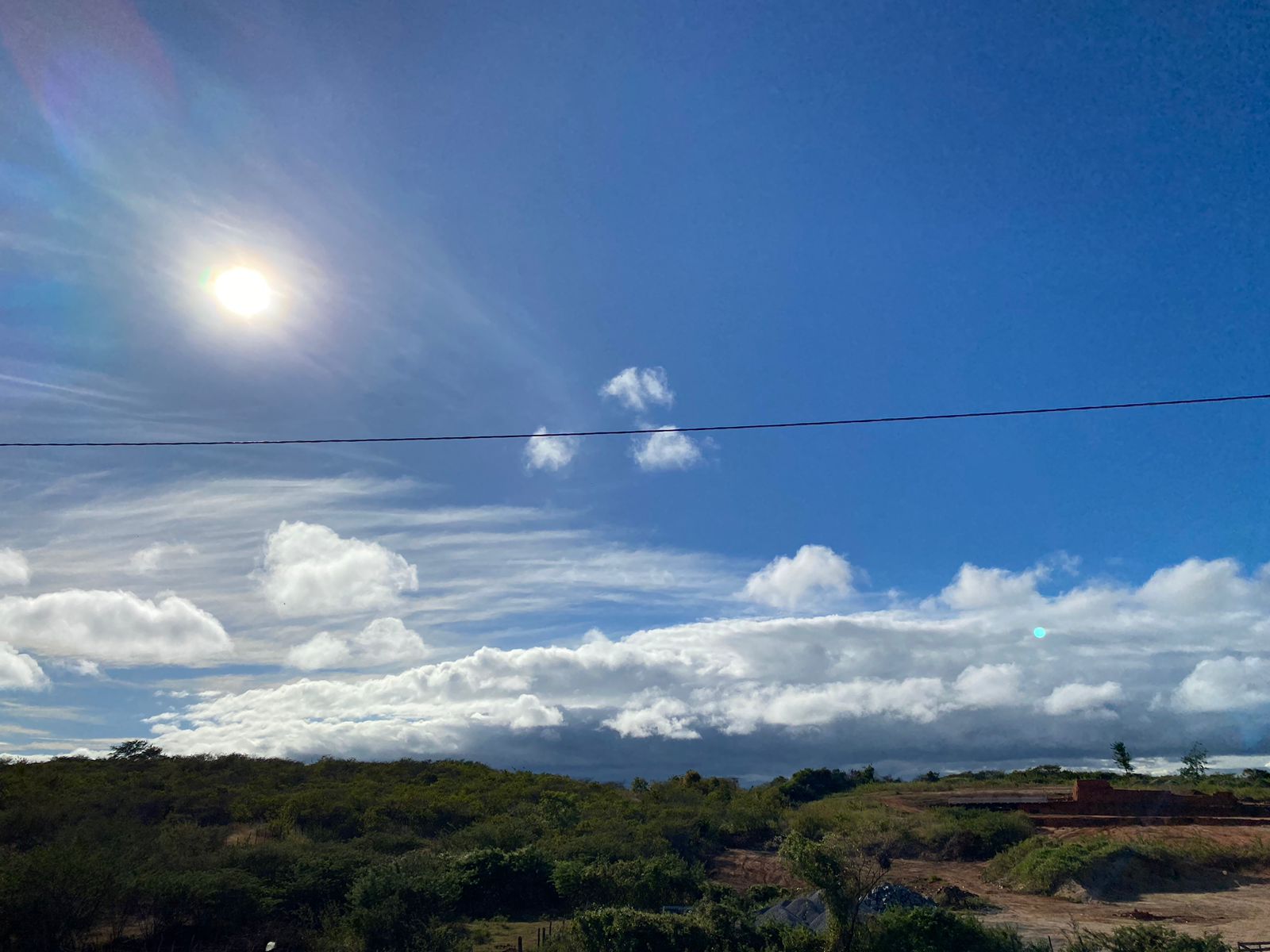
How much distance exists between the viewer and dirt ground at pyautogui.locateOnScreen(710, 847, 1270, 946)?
953 inches

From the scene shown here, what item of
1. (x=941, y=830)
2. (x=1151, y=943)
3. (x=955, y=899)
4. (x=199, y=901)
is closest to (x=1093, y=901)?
(x=955, y=899)

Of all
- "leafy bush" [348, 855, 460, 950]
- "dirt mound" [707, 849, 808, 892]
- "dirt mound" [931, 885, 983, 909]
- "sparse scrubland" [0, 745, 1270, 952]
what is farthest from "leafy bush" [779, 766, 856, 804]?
"leafy bush" [348, 855, 460, 950]

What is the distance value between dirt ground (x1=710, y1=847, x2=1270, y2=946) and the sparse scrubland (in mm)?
1302

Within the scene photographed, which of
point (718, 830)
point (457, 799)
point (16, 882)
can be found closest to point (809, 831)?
point (718, 830)

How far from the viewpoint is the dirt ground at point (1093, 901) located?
24.2 metres

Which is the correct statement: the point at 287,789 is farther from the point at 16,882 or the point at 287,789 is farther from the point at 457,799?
the point at 16,882

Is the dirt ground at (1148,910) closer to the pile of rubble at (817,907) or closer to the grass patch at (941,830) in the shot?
the pile of rubble at (817,907)

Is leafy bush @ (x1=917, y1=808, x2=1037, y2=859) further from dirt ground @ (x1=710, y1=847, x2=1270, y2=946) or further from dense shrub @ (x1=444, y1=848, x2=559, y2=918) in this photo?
dense shrub @ (x1=444, y1=848, x2=559, y2=918)

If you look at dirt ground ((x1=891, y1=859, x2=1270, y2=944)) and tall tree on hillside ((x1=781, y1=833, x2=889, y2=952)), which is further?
dirt ground ((x1=891, y1=859, x2=1270, y2=944))

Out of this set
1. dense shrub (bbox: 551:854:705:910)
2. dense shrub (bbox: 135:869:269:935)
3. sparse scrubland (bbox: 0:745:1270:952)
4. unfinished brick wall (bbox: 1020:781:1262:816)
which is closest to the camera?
sparse scrubland (bbox: 0:745:1270:952)

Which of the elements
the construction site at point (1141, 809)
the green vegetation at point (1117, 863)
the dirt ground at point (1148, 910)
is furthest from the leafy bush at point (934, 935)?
the construction site at point (1141, 809)

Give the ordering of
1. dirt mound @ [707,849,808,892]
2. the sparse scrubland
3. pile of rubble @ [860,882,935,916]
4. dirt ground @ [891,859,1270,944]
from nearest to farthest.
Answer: the sparse scrubland → pile of rubble @ [860,882,935,916] → dirt ground @ [891,859,1270,944] → dirt mound @ [707,849,808,892]

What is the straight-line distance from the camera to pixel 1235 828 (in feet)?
121

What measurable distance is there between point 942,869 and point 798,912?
21.3m
